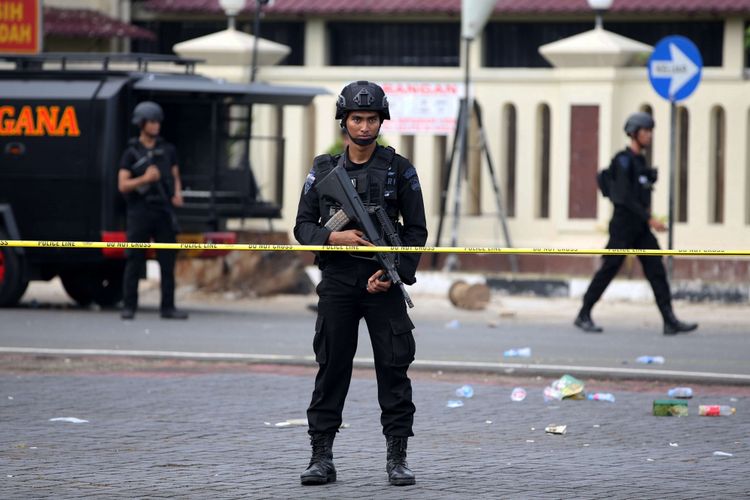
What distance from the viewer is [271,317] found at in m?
16.5

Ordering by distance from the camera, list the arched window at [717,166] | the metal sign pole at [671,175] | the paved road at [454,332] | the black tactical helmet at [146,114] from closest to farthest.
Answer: the paved road at [454,332]
the black tactical helmet at [146,114]
the metal sign pole at [671,175]
the arched window at [717,166]

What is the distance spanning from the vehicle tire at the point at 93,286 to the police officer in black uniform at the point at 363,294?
966 cm

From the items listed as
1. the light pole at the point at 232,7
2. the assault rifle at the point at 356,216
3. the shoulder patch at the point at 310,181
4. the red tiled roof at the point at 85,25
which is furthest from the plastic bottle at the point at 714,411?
the red tiled roof at the point at 85,25

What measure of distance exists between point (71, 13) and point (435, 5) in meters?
4.87

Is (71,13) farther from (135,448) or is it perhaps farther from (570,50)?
(135,448)

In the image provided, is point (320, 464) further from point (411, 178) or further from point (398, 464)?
point (411, 178)

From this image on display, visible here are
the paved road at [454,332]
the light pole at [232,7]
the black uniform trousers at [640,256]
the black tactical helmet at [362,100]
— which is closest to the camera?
the black tactical helmet at [362,100]

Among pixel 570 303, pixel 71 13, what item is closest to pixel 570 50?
pixel 570 303

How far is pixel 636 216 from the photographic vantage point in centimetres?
1466

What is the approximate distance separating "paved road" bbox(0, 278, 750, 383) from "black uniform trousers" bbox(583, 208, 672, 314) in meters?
0.39

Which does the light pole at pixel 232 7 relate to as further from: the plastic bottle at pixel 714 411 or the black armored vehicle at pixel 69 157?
the plastic bottle at pixel 714 411

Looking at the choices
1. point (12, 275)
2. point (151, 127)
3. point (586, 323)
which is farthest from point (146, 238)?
point (586, 323)

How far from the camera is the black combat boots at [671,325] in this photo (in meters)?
14.7

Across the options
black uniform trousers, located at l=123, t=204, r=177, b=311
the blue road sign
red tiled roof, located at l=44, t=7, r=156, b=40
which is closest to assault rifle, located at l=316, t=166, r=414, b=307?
black uniform trousers, located at l=123, t=204, r=177, b=311
